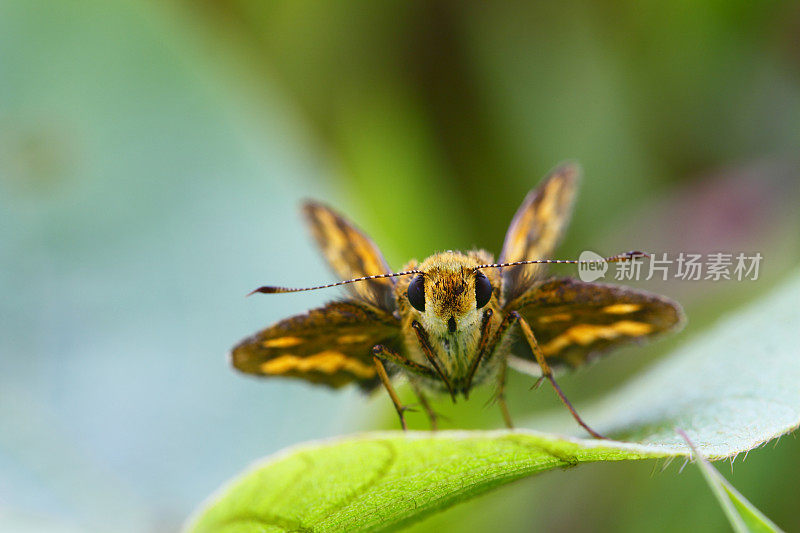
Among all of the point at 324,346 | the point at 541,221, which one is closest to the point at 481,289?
the point at 324,346

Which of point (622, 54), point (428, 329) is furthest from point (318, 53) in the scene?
point (428, 329)

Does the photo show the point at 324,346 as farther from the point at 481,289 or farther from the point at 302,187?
the point at 302,187

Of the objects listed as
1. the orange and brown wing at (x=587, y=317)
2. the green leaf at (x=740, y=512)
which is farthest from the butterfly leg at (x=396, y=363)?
the green leaf at (x=740, y=512)

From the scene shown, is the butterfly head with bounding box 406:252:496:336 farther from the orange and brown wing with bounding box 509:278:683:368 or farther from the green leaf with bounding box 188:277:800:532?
the green leaf with bounding box 188:277:800:532

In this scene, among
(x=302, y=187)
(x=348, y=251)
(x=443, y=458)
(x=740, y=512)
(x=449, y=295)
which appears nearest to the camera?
(x=740, y=512)

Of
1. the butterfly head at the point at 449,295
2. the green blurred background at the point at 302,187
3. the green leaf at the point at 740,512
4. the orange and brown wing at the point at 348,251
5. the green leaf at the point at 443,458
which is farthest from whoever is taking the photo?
the green blurred background at the point at 302,187

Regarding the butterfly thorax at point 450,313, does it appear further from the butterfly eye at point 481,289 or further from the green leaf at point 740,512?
the green leaf at point 740,512

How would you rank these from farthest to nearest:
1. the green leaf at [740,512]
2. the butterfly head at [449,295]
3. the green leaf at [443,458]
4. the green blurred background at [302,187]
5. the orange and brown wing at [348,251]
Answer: the green blurred background at [302,187] → the orange and brown wing at [348,251] → the butterfly head at [449,295] → the green leaf at [443,458] → the green leaf at [740,512]

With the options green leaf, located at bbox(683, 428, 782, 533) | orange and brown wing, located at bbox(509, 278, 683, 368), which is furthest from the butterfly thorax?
green leaf, located at bbox(683, 428, 782, 533)
